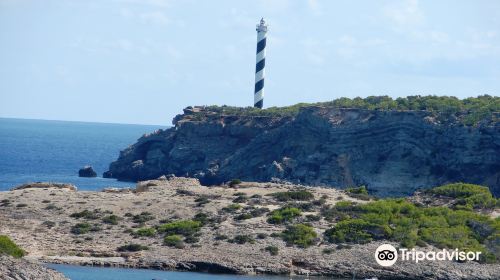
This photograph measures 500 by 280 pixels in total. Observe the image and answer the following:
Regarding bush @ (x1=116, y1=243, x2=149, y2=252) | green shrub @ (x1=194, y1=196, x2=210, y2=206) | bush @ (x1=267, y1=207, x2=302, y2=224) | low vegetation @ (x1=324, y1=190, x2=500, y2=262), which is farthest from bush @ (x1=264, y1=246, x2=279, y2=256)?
green shrub @ (x1=194, y1=196, x2=210, y2=206)

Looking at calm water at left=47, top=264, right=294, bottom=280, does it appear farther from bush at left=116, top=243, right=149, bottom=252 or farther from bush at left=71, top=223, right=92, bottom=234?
bush at left=71, top=223, right=92, bottom=234

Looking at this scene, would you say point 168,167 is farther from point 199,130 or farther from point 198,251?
point 198,251

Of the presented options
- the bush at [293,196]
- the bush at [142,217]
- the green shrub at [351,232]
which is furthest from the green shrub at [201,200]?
the green shrub at [351,232]

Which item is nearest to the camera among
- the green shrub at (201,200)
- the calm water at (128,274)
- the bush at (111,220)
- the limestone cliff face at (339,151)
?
the calm water at (128,274)

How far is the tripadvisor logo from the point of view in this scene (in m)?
62.8

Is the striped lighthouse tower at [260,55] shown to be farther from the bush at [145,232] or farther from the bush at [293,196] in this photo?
the bush at [145,232]

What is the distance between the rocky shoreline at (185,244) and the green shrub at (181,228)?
0.58m

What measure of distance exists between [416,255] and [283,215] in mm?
9097

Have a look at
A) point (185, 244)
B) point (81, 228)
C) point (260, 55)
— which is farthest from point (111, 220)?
point (260, 55)

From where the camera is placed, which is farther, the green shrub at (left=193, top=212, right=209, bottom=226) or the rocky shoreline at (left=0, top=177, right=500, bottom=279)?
the green shrub at (left=193, top=212, right=209, bottom=226)

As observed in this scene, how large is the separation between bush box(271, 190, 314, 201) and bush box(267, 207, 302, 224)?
3526 mm

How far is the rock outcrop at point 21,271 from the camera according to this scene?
153 ft

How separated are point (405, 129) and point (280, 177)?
37.9ft

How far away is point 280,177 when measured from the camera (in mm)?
113188
